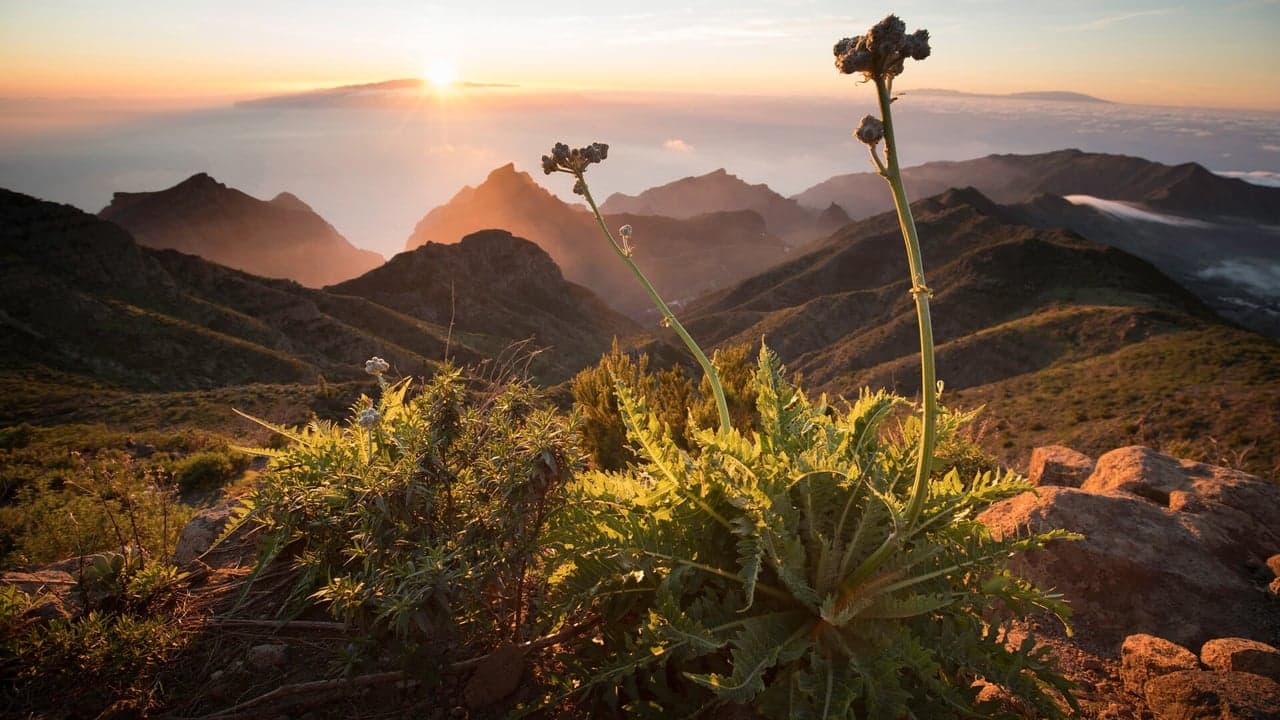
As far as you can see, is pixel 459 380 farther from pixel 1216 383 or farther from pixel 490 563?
pixel 1216 383

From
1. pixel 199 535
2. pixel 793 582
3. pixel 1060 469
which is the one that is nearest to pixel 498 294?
pixel 1060 469

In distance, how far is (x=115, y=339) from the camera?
44031mm

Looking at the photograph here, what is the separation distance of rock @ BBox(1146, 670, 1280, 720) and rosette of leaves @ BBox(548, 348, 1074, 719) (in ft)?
3.14

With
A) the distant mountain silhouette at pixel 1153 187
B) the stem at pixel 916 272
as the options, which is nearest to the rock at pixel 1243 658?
the stem at pixel 916 272

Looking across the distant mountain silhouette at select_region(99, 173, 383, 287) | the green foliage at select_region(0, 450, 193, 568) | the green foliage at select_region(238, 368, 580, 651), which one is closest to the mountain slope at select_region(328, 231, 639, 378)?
the green foliage at select_region(0, 450, 193, 568)

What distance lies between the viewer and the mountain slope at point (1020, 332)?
30.4 m

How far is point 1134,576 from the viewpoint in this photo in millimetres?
3885

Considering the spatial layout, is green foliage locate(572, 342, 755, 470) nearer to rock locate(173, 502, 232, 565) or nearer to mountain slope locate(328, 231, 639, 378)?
rock locate(173, 502, 232, 565)

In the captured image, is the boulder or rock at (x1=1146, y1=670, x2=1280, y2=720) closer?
rock at (x1=1146, y1=670, x2=1280, y2=720)

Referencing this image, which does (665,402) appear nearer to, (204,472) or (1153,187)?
(204,472)

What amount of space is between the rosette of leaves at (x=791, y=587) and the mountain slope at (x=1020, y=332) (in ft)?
45.0

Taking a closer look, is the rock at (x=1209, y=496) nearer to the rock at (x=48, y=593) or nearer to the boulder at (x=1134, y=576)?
the boulder at (x=1134, y=576)

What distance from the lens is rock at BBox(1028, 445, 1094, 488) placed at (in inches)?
248

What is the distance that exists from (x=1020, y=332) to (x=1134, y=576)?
57231 mm
